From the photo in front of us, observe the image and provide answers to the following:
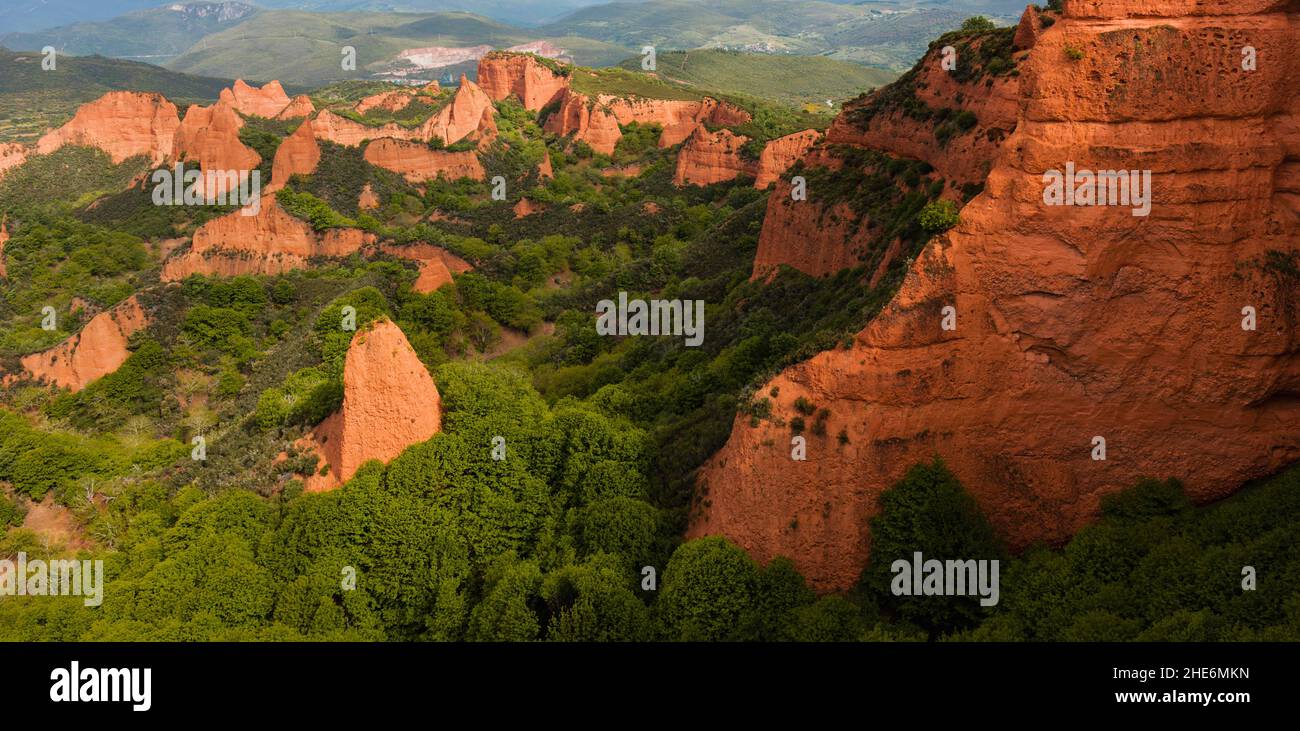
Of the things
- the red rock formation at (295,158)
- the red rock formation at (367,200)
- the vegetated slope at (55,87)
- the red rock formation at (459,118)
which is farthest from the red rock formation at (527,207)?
the vegetated slope at (55,87)

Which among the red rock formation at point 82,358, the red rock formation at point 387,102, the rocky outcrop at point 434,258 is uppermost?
the red rock formation at point 387,102

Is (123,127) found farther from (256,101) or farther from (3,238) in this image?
(3,238)

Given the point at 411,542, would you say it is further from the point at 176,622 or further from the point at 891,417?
the point at 891,417

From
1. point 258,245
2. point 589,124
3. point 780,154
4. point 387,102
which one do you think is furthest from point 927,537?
point 387,102

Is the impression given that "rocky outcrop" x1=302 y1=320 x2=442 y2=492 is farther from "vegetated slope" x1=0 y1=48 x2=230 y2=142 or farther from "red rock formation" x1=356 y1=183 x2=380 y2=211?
"vegetated slope" x1=0 y1=48 x2=230 y2=142

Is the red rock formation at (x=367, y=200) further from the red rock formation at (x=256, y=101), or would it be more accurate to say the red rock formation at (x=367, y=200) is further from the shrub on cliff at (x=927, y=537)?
the shrub on cliff at (x=927, y=537)

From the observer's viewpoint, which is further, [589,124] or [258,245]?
[589,124]
